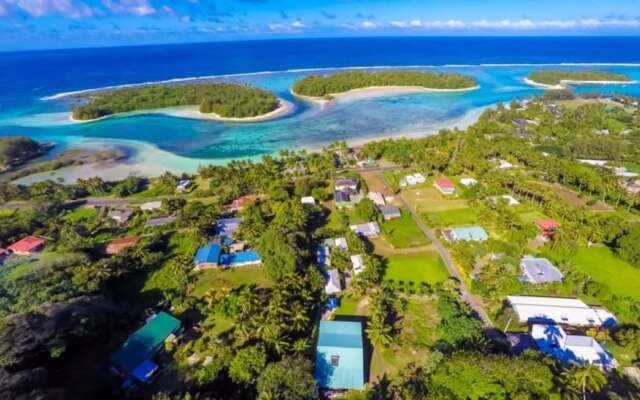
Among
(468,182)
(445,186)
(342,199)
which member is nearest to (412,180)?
(445,186)

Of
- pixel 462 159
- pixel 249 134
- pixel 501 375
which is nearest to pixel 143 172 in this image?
pixel 249 134

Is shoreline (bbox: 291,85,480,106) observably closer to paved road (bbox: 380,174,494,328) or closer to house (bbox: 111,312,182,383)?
paved road (bbox: 380,174,494,328)

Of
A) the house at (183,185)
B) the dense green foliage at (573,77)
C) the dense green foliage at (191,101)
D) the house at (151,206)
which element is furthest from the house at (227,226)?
the dense green foliage at (573,77)

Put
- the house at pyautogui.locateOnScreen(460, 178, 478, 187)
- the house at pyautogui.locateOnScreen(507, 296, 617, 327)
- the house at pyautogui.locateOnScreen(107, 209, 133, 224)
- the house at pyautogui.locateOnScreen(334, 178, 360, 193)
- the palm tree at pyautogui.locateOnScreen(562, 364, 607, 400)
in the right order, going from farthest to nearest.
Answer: the house at pyautogui.locateOnScreen(460, 178, 478, 187), the house at pyautogui.locateOnScreen(334, 178, 360, 193), the house at pyautogui.locateOnScreen(107, 209, 133, 224), the house at pyautogui.locateOnScreen(507, 296, 617, 327), the palm tree at pyautogui.locateOnScreen(562, 364, 607, 400)

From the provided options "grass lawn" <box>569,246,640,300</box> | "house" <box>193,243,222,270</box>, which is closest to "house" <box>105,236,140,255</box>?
"house" <box>193,243,222,270</box>

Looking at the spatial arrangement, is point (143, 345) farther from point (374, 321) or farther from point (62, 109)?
point (62, 109)

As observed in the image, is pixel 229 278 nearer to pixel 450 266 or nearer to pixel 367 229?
pixel 367 229
